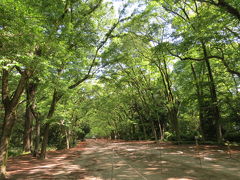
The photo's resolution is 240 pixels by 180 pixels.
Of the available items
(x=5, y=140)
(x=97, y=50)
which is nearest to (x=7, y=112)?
(x=5, y=140)

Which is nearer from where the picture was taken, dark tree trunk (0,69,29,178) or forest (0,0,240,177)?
forest (0,0,240,177)

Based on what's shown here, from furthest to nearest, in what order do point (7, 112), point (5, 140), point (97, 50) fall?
point (97, 50)
point (7, 112)
point (5, 140)

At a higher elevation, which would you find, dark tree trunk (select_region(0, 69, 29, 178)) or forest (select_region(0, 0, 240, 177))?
forest (select_region(0, 0, 240, 177))

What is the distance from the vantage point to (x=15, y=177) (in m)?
7.34

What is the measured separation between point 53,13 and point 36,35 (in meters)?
3.16

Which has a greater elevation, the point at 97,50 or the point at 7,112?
the point at 97,50

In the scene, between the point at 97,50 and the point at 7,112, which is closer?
the point at 7,112

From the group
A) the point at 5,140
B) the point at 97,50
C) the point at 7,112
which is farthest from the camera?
the point at 97,50

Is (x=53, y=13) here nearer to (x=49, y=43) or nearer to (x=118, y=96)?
(x=49, y=43)

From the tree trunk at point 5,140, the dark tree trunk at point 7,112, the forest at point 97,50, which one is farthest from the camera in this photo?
the dark tree trunk at point 7,112

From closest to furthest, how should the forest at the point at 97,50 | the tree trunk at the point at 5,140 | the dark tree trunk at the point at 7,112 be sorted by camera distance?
1. the forest at the point at 97,50
2. the tree trunk at the point at 5,140
3. the dark tree trunk at the point at 7,112

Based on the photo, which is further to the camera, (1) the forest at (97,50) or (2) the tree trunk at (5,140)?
(2) the tree trunk at (5,140)

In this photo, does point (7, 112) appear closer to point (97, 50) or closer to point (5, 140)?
point (5, 140)

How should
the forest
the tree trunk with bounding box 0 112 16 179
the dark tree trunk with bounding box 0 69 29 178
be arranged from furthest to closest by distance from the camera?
1. the dark tree trunk with bounding box 0 69 29 178
2. the tree trunk with bounding box 0 112 16 179
3. the forest
